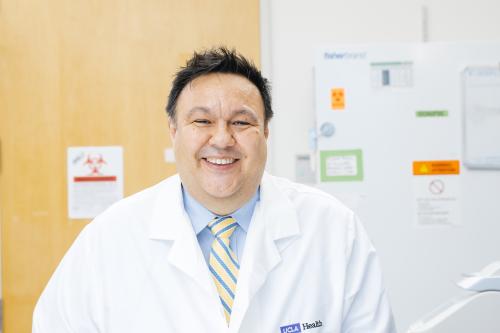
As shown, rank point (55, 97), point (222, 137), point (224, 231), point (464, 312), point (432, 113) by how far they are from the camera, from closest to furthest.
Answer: point (464, 312)
point (222, 137)
point (224, 231)
point (432, 113)
point (55, 97)

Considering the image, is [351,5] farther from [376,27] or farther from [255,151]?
[255,151]

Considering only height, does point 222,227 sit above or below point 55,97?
below

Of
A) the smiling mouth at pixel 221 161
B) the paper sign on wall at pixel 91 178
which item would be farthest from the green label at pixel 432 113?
the paper sign on wall at pixel 91 178

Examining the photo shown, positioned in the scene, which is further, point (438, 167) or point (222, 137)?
point (438, 167)

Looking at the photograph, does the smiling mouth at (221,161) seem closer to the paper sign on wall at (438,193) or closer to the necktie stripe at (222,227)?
the necktie stripe at (222,227)

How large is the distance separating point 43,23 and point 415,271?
6.11ft

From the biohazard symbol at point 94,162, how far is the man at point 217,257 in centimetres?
96

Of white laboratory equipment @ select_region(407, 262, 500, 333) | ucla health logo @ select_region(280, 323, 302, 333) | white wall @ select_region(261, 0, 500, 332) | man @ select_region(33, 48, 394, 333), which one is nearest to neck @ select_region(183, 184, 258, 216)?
man @ select_region(33, 48, 394, 333)

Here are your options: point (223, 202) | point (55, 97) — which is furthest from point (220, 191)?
point (55, 97)

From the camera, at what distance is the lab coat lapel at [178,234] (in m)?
1.13

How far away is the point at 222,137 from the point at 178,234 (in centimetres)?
26

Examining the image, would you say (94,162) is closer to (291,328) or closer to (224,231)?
(224,231)

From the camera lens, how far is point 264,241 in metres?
1.20

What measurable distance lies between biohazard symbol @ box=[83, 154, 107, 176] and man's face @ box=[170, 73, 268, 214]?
1091 millimetres
